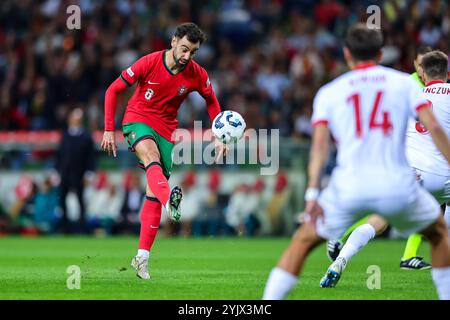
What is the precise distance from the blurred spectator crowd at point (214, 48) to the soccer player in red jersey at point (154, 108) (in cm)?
1091

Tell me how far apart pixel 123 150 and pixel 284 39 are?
203 inches

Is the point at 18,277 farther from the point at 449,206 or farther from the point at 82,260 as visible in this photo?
the point at 449,206

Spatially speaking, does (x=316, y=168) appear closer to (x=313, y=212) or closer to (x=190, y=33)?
(x=313, y=212)

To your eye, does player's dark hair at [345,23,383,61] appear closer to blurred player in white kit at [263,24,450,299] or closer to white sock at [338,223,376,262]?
blurred player in white kit at [263,24,450,299]

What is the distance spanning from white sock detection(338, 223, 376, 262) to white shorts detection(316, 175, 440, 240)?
2538 millimetres

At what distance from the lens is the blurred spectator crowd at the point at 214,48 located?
22109mm

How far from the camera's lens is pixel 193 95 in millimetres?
22266

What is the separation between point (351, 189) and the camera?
249 inches

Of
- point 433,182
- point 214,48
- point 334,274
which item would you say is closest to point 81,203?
point 214,48

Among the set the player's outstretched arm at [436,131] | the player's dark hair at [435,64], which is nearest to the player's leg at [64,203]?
the player's dark hair at [435,64]

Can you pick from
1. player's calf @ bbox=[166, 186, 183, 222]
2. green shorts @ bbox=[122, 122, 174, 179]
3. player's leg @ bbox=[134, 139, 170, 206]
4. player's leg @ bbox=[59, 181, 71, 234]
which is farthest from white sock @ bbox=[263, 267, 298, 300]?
player's leg @ bbox=[59, 181, 71, 234]

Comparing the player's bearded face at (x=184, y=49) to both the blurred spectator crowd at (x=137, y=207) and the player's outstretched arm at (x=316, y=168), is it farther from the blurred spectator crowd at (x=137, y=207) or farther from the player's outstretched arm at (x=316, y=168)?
the blurred spectator crowd at (x=137, y=207)

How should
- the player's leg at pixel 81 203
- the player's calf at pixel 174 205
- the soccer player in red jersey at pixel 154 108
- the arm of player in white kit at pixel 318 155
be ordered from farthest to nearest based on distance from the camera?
the player's leg at pixel 81 203 → the soccer player in red jersey at pixel 154 108 → the player's calf at pixel 174 205 → the arm of player in white kit at pixel 318 155

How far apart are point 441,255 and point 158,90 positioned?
460cm
